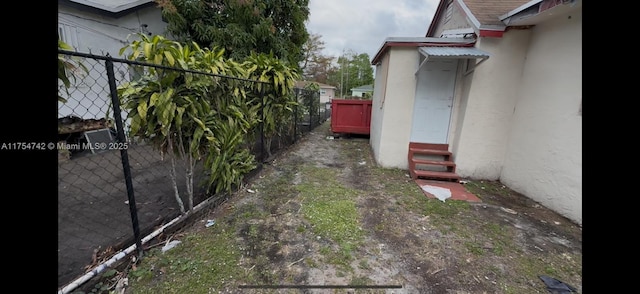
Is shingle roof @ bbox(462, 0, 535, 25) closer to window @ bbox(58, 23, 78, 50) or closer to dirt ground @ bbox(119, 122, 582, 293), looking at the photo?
dirt ground @ bbox(119, 122, 582, 293)

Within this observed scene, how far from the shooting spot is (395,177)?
184 inches

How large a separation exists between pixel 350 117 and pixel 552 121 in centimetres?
545

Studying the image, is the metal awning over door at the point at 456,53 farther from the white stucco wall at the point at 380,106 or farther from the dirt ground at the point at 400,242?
the dirt ground at the point at 400,242

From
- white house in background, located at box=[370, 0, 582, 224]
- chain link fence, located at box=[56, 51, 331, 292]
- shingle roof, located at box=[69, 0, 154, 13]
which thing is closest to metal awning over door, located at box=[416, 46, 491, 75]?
white house in background, located at box=[370, 0, 582, 224]

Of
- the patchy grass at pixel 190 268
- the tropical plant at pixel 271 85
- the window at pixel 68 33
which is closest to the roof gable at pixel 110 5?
the window at pixel 68 33

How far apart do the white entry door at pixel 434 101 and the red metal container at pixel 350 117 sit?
3.43 metres

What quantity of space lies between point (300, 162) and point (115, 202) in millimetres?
3231

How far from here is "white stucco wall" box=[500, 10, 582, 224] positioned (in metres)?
3.12

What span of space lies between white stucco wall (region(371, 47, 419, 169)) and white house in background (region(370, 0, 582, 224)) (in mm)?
19

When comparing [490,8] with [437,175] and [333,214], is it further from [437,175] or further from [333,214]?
[333,214]
